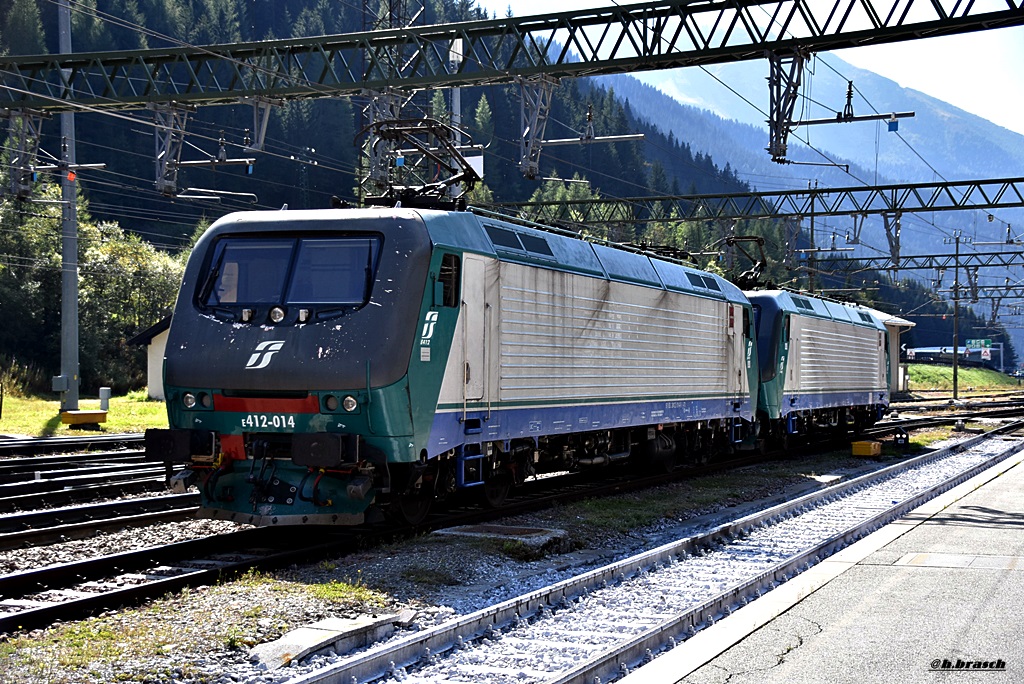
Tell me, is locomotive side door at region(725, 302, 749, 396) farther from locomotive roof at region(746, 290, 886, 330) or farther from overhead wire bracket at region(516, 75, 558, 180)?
overhead wire bracket at region(516, 75, 558, 180)

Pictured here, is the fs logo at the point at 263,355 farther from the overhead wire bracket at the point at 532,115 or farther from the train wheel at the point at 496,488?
the overhead wire bracket at the point at 532,115

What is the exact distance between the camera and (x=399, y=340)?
11.7 metres

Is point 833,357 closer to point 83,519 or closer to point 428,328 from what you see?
point 428,328

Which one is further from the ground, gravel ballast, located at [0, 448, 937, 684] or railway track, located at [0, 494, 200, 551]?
railway track, located at [0, 494, 200, 551]

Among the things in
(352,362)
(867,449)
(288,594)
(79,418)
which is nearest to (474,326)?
(352,362)

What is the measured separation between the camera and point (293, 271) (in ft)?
40.0

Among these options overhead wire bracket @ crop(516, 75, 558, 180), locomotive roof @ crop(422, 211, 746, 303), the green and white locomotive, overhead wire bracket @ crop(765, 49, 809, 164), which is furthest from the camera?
overhead wire bracket @ crop(516, 75, 558, 180)

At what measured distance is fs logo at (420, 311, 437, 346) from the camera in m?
12.0

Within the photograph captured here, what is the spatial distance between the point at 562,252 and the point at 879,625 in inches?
335

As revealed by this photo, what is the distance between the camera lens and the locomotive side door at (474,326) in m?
13.0

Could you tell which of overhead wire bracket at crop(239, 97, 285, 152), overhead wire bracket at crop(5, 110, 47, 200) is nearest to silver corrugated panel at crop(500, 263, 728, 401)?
overhead wire bracket at crop(239, 97, 285, 152)

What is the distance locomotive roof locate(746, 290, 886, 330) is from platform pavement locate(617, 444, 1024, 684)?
15.2 meters

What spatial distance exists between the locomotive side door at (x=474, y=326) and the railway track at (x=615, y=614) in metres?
3.04

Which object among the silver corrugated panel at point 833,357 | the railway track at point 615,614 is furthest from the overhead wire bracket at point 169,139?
the railway track at point 615,614
